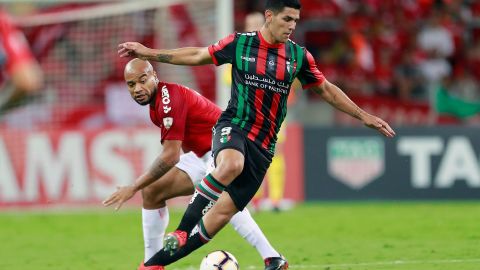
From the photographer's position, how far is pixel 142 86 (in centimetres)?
833

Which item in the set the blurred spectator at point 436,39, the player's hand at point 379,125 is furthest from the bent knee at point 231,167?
the blurred spectator at point 436,39

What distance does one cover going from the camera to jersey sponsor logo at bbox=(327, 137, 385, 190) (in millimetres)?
15602

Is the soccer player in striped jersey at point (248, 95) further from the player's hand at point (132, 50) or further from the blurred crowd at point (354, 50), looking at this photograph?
the blurred crowd at point (354, 50)

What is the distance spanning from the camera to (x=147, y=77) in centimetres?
836

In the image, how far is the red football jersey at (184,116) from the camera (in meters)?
8.34

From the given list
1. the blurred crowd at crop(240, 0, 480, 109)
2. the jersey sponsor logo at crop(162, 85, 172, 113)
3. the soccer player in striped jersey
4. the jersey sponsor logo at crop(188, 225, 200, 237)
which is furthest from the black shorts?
the blurred crowd at crop(240, 0, 480, 109)

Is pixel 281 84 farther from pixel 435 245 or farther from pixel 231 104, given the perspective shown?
pixel 435 245

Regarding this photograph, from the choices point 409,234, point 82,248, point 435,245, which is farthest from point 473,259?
point 82,248

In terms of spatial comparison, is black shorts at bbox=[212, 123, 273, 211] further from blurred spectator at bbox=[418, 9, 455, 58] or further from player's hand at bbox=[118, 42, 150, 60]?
blurred spectator at bbox=[418, 9, 455, 58]

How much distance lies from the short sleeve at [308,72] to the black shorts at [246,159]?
2.17 ft

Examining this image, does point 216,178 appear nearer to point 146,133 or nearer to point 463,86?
point 146,133

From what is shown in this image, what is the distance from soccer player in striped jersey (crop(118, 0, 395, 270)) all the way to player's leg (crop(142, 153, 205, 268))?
434 millimetres

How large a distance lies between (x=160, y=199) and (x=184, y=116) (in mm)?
703

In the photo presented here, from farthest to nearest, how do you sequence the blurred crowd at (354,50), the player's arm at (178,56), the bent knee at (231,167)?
the blurred crowd at (354,50) < the player's arm at (178,56) < the bent knee at (231,167)
